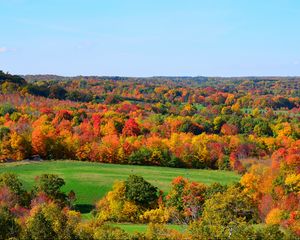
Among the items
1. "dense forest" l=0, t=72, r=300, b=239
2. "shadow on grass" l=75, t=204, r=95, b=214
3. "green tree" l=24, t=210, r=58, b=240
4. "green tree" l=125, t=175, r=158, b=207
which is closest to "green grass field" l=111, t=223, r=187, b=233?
"dense forest" l=0, t=72, r=300, b=239

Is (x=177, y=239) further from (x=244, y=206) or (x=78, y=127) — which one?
(x=78, y=127)

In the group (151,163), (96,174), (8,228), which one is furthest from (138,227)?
(151,163)

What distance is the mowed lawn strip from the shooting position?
66.9m

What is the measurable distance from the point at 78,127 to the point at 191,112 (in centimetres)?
5368

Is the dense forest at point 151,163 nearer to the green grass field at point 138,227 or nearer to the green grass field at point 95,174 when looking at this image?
the green grass field at point 138,227

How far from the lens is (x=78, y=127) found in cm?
10300

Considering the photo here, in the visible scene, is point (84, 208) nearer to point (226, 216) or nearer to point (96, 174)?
point (96, 174)

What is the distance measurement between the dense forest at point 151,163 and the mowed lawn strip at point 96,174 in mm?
4012

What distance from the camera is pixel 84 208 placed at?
58.9m

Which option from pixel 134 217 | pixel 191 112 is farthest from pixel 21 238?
pixel 191 112

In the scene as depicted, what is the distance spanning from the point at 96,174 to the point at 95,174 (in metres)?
0.15

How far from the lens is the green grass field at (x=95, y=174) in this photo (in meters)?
66.6

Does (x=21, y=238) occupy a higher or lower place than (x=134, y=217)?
higher

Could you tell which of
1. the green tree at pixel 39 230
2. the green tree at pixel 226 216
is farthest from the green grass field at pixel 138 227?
the green tree at pixel 39 230
